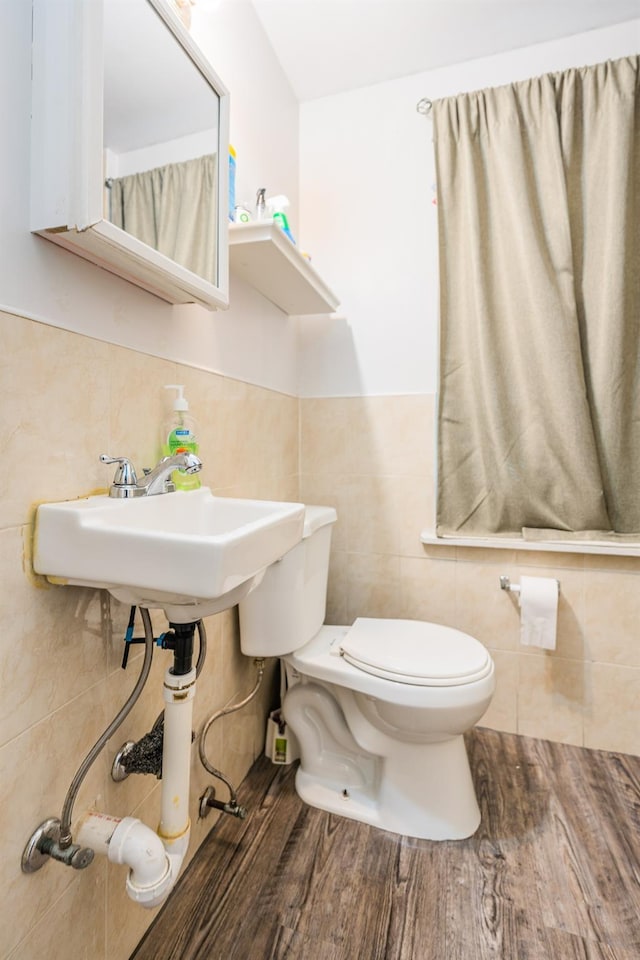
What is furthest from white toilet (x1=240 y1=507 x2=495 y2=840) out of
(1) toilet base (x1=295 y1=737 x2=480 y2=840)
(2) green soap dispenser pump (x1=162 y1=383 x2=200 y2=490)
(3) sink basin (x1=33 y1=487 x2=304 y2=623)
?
(3) sink basin (x1=33 y1=487 x2=304 y2=623)

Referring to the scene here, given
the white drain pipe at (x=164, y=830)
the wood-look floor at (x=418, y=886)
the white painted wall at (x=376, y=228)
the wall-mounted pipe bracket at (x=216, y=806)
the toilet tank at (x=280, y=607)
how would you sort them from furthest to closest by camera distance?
the white painted wall at (x=376, y=228) → the toilet tank at (x=280, y=607) → the wall-mounted pipe bracket at (x=216, y=806) → the wood-look floor at (x=418, y=886) → the white drain pipe at (x=164, y=830)

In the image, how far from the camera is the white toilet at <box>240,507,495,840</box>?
1.18 metres

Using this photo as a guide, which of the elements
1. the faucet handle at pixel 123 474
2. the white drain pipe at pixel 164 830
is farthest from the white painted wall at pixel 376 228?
the white drain pipe at pixel 164 830

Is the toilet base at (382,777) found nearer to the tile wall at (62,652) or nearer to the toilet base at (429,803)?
the toilet base at (429,803)

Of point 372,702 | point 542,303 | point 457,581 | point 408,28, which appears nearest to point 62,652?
point 372,702

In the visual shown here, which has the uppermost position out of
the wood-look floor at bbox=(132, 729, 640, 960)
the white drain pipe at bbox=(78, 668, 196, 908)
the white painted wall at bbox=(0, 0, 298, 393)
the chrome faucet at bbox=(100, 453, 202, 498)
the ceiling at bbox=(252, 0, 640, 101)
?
the ceiling at bbox=(252, 0, 640, 101)

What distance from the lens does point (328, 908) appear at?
103 cm

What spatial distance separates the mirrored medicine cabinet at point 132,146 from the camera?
26.7 inches

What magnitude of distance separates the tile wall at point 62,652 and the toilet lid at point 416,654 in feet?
1.75

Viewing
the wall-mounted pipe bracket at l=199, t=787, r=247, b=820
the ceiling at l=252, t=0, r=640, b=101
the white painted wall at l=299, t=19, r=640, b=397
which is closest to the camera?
the wall-mounted pipe bracket at l=199, t=787, r=247, b=820

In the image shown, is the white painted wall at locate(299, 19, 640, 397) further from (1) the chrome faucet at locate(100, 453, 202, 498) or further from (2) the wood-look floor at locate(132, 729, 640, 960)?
(2) the wood-look floor at locate(132, 729, 640, 960)

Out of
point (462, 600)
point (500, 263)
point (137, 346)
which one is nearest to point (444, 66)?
point (500, 263)

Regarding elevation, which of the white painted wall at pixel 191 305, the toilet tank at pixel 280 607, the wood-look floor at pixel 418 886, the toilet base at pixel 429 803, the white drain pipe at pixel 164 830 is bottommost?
the wood-look floor at pixel 418 886

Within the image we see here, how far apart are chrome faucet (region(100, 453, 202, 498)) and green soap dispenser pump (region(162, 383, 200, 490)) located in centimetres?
5
